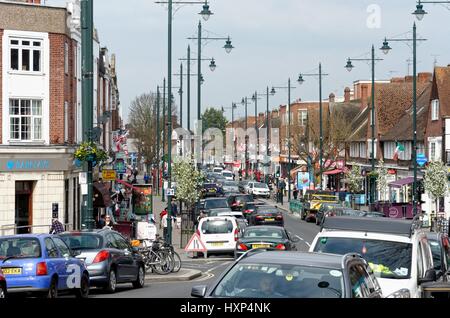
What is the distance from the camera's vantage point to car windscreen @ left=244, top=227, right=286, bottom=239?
3212 centimetres

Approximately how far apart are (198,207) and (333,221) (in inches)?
1620

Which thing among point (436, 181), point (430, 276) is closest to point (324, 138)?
point (436, 181)

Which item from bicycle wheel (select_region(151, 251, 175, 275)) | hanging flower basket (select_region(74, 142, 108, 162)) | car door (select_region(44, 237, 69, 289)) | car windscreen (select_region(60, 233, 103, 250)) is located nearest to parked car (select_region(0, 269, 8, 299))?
car door (select_region(44, 237, 69, 289))

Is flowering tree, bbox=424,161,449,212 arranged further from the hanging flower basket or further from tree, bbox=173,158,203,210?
the hanging flower basket

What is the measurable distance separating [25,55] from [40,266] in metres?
25.5

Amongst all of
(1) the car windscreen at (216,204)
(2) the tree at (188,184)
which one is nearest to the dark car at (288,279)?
(1) the car windscreen at (216,204)

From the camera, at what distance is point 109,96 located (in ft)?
256

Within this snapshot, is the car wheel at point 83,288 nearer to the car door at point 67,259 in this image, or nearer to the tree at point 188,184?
the car door at point 67,259

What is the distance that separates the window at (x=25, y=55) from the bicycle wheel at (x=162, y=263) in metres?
16.6

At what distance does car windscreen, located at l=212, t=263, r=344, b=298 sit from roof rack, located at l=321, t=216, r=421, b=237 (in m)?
4.99

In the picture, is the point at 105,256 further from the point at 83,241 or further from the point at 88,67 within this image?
the point at 88,67

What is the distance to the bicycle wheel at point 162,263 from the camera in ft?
95.0

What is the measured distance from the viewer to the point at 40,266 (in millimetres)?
19000
